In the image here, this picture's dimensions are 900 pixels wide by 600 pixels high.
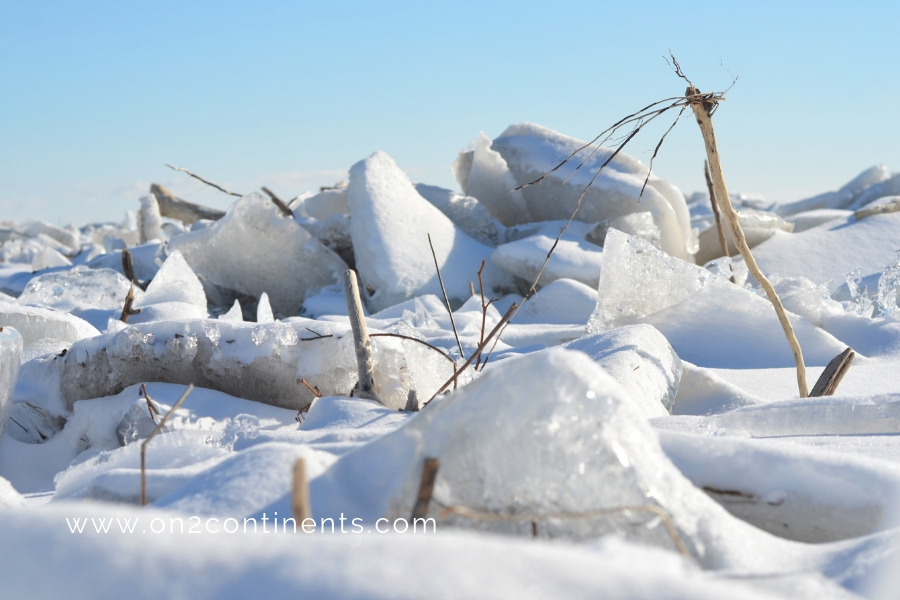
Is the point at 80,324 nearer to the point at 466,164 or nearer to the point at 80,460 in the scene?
the point at 80,460

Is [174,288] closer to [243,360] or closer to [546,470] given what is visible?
[243,360]

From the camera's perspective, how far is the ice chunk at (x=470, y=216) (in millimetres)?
4734

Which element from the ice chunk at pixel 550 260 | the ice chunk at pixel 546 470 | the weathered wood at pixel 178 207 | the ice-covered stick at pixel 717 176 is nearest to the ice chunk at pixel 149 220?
the weathered wood at pixel 178 207

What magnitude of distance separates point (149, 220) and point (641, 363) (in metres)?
6.42

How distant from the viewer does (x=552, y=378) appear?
829mm

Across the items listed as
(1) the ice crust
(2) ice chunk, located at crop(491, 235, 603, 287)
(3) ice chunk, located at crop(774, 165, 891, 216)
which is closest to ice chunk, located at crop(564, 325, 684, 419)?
(1) the ice crust

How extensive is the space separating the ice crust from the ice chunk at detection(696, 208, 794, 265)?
3467 millimetres

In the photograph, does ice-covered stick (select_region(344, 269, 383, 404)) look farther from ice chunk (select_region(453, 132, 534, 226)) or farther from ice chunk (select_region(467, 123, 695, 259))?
ice chunk (select_region(453, 132, 534, 226))

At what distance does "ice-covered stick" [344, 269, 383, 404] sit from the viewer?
164 cm

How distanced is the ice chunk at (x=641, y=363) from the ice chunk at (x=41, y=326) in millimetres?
1574

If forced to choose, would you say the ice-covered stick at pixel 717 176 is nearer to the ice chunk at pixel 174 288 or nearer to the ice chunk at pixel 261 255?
the ice chunk at pixel 174 288

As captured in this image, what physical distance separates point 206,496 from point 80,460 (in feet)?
3.48

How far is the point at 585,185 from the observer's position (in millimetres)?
4539

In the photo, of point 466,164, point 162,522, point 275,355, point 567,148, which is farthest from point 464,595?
point 466,164
